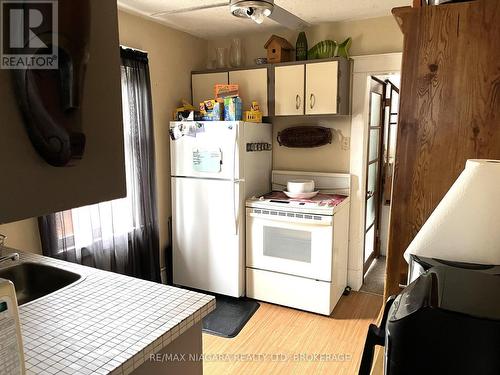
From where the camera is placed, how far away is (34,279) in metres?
1.70

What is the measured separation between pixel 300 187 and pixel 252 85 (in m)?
1.03

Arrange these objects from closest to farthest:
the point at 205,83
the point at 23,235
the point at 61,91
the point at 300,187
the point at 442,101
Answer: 1. the point at 61,91
2. the point at 442,101
3. the point at 23,235
4. the point at 300,187
5. the point at 205,83

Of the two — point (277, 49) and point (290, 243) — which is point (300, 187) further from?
point (277, 49)

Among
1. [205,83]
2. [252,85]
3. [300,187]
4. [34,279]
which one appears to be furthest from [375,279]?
[34,279]

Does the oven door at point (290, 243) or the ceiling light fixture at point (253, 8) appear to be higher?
the ceiling light fixture at point (253, 8)

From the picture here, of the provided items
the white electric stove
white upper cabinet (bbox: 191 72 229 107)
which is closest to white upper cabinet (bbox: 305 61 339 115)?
the white electric stove

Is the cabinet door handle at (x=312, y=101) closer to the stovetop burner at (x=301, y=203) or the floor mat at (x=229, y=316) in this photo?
the stovetop burner at (x=301, y=203)

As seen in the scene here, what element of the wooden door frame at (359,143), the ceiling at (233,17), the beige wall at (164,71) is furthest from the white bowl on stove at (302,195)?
the ceiling at (233,17)

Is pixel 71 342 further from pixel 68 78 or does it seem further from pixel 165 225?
pixel 165 225

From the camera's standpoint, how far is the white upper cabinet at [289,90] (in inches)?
122

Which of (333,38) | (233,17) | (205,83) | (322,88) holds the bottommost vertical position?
(322,88)

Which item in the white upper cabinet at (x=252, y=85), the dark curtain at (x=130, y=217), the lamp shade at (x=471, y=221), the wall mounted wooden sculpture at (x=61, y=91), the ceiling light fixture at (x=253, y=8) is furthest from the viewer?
the white upper cabinet at (x=252, y=85)

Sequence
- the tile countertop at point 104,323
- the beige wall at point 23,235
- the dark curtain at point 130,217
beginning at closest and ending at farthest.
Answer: the tile countertop at point 104,323
the beige wall at point 23,235
the dark curtain at point 130,217

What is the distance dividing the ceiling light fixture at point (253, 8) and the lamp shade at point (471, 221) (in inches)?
55.4
